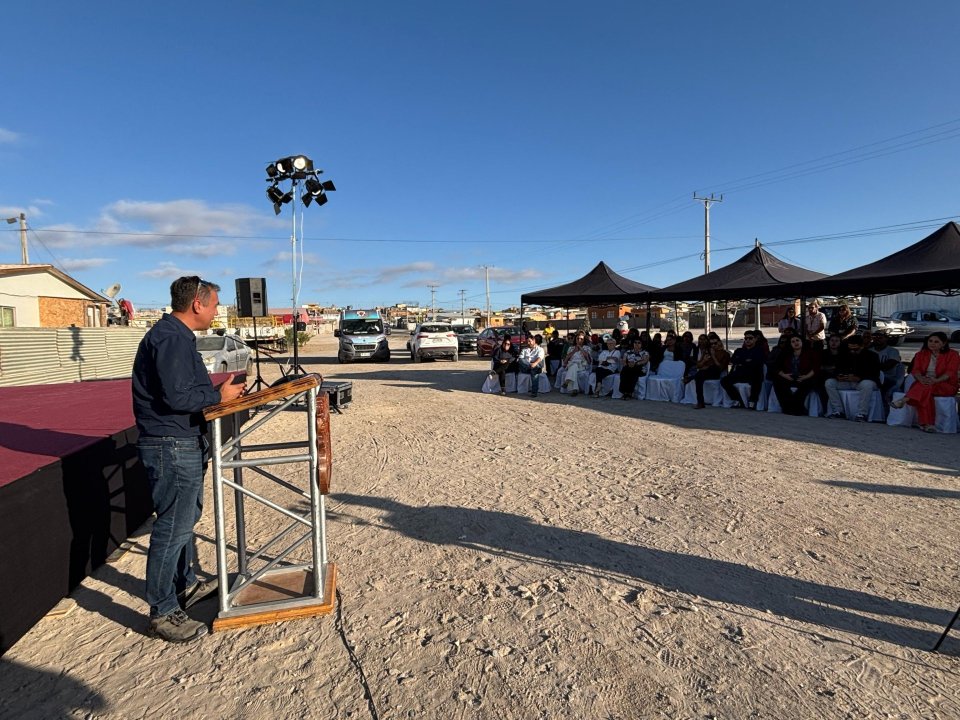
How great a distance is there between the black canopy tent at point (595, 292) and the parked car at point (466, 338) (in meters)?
10.1

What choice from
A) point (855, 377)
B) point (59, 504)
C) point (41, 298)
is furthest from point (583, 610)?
point (41, 298)

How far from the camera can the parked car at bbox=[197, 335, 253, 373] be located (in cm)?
1476

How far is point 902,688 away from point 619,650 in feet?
3.81

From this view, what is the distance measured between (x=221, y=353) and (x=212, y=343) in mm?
498

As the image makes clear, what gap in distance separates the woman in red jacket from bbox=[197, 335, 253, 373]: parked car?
14343 millimetres

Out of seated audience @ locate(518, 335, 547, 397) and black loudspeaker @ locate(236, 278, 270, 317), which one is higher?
black loudspeaker @ locate(236, 278, 270, 317)

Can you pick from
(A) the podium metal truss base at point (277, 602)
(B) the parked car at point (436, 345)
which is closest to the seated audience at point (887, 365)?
(A) the podium metal truss base at point (277, 602)

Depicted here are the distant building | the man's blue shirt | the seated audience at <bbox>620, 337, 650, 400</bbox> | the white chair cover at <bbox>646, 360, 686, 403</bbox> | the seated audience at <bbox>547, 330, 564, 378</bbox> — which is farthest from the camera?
the distant building

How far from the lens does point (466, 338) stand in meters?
25.6

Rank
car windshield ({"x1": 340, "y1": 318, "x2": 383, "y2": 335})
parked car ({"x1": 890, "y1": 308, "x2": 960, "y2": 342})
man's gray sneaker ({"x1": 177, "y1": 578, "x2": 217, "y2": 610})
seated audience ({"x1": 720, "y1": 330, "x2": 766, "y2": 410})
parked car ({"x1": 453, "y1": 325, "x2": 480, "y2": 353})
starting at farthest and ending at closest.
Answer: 1. parked car ({"x1": 453, "y1": 325, "x2": 480, "y2": 353})
2. parked car ({"x1": 890, "y1": 308, "x2": 960, "y2": 342})
3. car windshield ({"x1": 340, "y1": 318, "x2": 383, "y2": 335})
4. seated audience ({"x1": 720, "y1": 330, "x2": 766, "y2": 410})
5. man's gray sneaker ({"x1": 177, "y1": 578, "x2": 217, "y2": 610})

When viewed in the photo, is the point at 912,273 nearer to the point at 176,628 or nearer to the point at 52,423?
the point at 176,628

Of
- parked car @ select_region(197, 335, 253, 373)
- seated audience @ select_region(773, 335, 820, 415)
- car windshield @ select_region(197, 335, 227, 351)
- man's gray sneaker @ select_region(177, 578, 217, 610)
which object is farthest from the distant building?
seated audience @ select_region(773, 335, 820, 415)

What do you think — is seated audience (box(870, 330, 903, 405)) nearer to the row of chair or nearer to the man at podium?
the row of chair

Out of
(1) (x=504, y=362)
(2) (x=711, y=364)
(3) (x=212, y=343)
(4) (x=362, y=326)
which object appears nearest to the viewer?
(2) (x=711, y=364)
